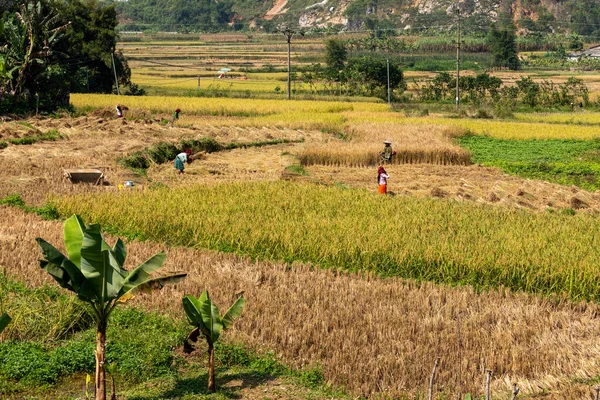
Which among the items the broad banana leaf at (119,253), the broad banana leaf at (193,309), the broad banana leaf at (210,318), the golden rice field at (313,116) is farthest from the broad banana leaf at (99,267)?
the golden rice field at (313,116)

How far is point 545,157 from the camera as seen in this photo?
22.4m

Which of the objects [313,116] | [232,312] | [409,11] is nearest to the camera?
[232,312]

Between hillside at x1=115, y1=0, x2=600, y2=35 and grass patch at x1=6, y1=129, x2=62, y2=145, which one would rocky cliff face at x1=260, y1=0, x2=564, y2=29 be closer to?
hillside at x1=115, y1=0, x2=600, y2=35

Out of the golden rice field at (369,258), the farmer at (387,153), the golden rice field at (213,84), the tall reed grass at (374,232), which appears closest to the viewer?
the golden rice field at (369,258)

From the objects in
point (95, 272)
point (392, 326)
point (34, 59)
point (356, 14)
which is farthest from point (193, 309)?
point (356, 14)

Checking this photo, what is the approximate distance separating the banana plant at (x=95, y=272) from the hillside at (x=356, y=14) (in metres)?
107

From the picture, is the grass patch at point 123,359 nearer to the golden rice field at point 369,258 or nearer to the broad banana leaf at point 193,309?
the golden rice field at point 369,258

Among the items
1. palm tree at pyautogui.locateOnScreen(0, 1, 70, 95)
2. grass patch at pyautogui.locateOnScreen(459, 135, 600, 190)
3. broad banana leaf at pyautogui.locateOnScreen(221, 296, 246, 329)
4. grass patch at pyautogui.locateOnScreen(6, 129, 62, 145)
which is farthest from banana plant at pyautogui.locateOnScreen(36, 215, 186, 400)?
palm tree at pyautogui.locateOnScreen(0, 1, 70, 95)

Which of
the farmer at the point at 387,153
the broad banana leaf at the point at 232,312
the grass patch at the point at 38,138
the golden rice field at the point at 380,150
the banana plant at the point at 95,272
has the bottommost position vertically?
the golden rice field at the point at 380,150

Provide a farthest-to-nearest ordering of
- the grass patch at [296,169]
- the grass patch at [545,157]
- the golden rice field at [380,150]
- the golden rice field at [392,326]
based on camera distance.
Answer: the golden rice field at [380,150], the grass patch at [545,157], the grass patch at [296,169], the golden rice field at [392,326]

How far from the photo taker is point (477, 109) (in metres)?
40.2

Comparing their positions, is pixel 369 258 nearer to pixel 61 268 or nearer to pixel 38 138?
pixel 61 268

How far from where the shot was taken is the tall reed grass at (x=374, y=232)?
9.73 m

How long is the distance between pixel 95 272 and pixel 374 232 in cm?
568
